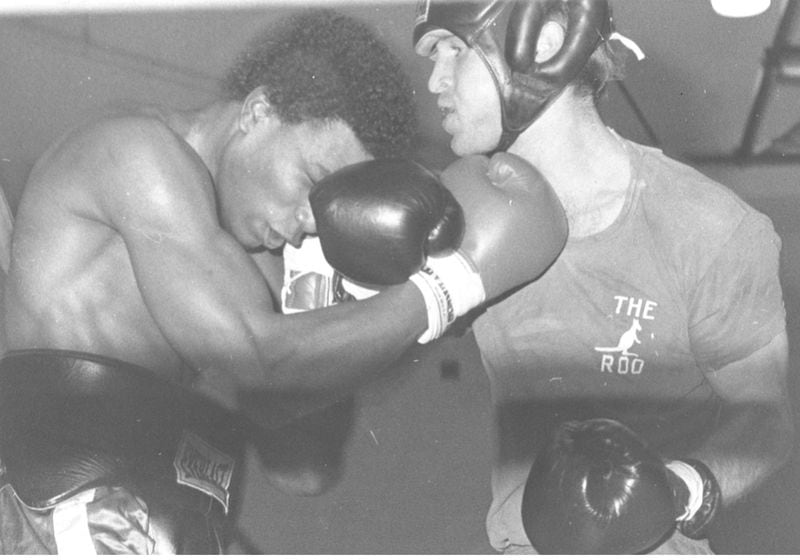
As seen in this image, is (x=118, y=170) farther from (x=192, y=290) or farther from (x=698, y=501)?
(x=698, y=501)

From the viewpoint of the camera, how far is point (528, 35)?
57.1 inches

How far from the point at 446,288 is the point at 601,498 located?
431 mm

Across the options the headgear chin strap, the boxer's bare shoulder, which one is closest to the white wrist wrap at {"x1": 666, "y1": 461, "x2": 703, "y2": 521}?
the headgear chin strap

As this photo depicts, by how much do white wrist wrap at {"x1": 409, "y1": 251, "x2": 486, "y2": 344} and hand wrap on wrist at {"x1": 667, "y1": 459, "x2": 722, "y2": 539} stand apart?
46 cm

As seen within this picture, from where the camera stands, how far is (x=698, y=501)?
1483mm

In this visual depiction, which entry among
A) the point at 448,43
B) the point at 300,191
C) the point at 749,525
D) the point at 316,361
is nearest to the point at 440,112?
the point at 448,43

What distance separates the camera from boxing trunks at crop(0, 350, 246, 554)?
140 centimetres

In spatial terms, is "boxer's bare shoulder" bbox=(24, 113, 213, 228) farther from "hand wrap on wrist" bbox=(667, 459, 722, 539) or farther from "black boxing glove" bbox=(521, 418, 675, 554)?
"hand wrap on wrist" bbox=(667, 459, 722, 539)

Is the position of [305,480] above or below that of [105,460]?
below

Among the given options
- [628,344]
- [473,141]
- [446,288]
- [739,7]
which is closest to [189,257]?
[446,288]

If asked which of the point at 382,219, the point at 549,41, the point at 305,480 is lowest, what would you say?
the point at 305,480

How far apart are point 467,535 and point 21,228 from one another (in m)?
0.95

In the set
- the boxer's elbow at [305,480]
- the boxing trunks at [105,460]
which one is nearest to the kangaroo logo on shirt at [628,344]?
the boxer's elbow at [305,480]

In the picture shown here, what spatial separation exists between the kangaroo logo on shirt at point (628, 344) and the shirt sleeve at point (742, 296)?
8 cm
